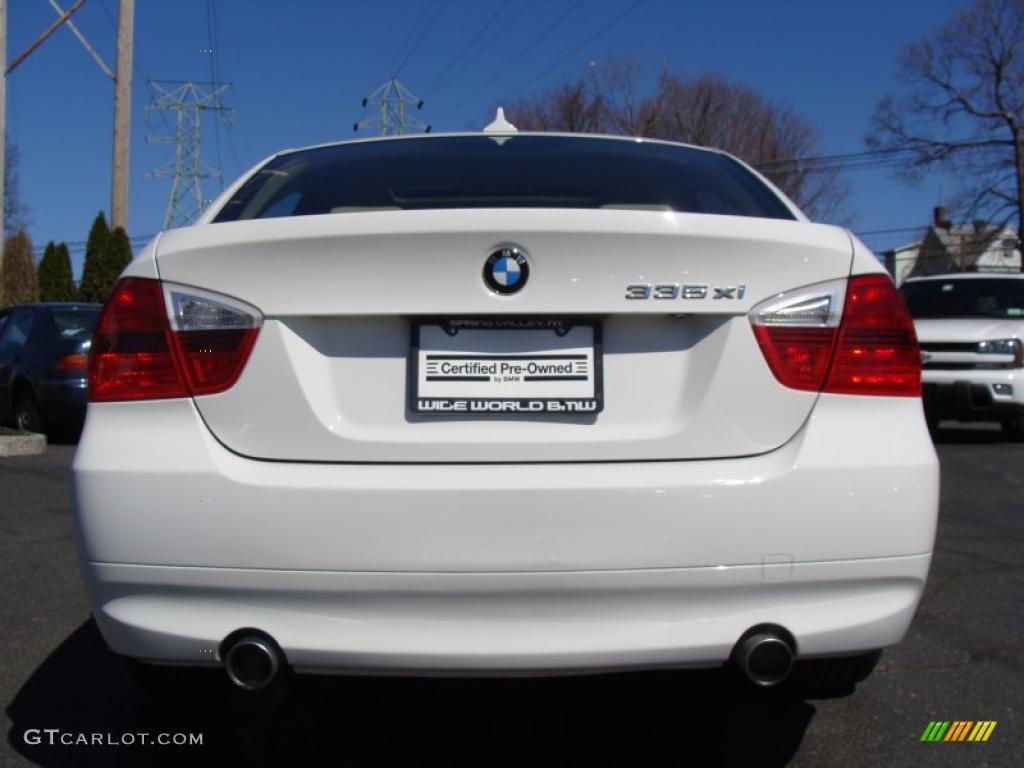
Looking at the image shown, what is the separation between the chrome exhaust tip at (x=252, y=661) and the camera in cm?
230

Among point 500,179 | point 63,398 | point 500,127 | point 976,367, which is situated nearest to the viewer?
point 500,179

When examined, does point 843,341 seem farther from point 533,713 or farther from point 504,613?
point 533,713

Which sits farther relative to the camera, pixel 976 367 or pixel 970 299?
pixel 970 299

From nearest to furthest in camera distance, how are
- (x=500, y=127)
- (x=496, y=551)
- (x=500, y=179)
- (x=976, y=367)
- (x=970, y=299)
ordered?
(x=496, y=551)
(x=500, y=179)
(x=500, y=127)
(x=976, y=367)
(x=970, y=299)

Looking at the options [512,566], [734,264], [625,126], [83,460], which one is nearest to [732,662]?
[512,566]

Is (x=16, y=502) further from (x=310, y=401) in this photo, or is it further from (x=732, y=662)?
(x=732, y=662)

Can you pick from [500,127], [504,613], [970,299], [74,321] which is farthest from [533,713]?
[970,299]

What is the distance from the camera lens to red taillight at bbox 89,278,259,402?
2357mm

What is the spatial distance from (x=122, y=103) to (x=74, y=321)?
985cm

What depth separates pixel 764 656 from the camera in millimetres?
2293

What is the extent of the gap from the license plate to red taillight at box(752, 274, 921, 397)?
0.38m

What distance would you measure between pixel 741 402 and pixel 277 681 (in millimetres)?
1152

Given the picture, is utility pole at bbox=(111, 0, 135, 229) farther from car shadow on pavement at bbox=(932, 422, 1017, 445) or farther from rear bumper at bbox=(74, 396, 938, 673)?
rear bumper at bbox=(74, 396, 938, 673)

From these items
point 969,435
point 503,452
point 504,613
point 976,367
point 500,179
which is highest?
point 500,179
